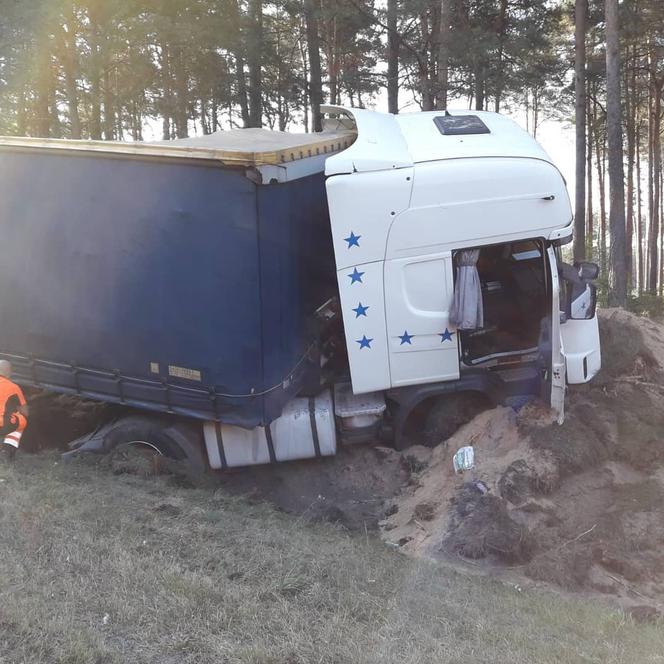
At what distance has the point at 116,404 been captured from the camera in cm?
630

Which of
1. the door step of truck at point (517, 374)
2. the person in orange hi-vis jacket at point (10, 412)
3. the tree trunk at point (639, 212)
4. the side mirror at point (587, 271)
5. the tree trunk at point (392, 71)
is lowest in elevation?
the tree trunk at point (639, 212)

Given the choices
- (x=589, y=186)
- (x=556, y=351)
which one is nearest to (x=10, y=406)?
(x=556, y=351)

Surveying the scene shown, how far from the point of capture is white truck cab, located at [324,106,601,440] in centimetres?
566

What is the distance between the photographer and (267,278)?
18.2 feet

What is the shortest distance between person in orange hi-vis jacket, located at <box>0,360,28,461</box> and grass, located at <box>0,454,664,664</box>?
2.68ft

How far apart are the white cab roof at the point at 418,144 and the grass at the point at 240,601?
3.20 metres

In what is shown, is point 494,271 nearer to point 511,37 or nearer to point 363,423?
point 363,423

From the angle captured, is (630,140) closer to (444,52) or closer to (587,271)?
(444,52)

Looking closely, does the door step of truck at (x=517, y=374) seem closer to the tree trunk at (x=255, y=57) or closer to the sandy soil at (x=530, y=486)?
the sandy soil at (x=530, y=486)

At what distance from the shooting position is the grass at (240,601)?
10.2 feet

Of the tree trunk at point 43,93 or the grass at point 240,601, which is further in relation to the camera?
the tree trunk at point 43,93

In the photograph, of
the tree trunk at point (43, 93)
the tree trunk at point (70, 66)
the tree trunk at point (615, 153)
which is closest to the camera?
the tree trunk at point (615, 153)

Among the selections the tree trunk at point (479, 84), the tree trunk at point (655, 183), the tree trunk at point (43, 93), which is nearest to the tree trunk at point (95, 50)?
the tree trunk at point (43, 93)

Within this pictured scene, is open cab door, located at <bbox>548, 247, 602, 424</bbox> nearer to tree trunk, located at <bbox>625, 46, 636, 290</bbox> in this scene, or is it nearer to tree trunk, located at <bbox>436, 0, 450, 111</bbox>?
tree trunk, located at <bbox>436, 0, 450, 111</bbox>
